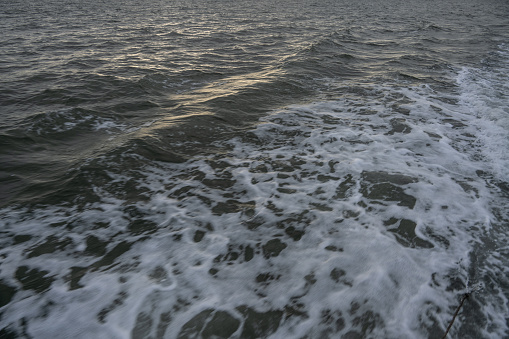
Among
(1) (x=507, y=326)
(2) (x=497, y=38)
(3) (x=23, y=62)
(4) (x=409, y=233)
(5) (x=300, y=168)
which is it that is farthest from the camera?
(2) (x=497, y=38)

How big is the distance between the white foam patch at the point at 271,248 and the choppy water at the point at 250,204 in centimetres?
2

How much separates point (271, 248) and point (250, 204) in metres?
0.86

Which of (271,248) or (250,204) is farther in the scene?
(250,204)

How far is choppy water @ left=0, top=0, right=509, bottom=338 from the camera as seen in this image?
2756mm

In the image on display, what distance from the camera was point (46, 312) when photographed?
2707 millimetres

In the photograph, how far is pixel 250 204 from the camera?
418 centimetres

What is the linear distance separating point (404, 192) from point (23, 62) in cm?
1213

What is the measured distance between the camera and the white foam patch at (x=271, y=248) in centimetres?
270

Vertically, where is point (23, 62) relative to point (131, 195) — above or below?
above

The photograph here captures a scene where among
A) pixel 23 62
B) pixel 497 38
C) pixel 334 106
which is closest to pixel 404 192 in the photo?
pixel 334 106

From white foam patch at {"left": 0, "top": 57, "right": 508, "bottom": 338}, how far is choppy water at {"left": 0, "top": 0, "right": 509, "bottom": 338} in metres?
0.02

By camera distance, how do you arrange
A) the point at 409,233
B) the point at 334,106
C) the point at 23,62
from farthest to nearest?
the point at 23,62, the point at 334,106, the point at 409,233

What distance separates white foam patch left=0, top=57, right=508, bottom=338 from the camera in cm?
270

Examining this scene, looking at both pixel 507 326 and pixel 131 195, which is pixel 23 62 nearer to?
pixel 131 195
